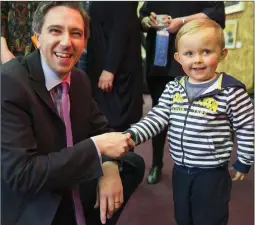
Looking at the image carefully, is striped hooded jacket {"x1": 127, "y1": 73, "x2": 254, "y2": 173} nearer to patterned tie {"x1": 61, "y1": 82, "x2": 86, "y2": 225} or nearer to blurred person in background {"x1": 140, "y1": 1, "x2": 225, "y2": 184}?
patterned tie {"x1": 61, "y1": 82, "x2": 86, "y2": 225}

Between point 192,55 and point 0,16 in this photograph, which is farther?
point 0,16

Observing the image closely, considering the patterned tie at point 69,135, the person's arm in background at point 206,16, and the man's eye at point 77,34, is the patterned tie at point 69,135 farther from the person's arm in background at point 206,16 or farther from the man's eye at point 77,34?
the person's arm in background at point 206,16

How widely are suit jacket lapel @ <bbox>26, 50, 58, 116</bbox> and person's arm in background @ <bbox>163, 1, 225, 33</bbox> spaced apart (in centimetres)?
93

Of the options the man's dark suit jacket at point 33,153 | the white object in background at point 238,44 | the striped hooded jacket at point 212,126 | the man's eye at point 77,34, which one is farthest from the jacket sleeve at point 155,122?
the white object in background at point 238,44

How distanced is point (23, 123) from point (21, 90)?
98mm

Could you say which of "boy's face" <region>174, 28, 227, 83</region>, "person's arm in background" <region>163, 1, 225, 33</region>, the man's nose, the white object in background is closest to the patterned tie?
the man's nose

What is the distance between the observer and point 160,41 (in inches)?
81.7

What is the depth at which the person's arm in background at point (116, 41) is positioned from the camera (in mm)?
2014

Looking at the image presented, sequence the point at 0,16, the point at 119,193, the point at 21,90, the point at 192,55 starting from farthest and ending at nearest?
the point at 0,16
the point at 192,55
the point at 119,193
the point at 21,90

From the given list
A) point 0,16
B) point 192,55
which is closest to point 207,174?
point 192,55

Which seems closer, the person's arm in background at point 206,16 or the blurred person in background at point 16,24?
the blurred person in background at point 16,24

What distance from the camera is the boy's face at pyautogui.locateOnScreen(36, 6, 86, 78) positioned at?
1205mm

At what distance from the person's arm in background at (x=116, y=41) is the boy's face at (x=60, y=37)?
783mm

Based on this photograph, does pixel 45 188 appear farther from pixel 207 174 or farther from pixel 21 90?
pixel 207 174
